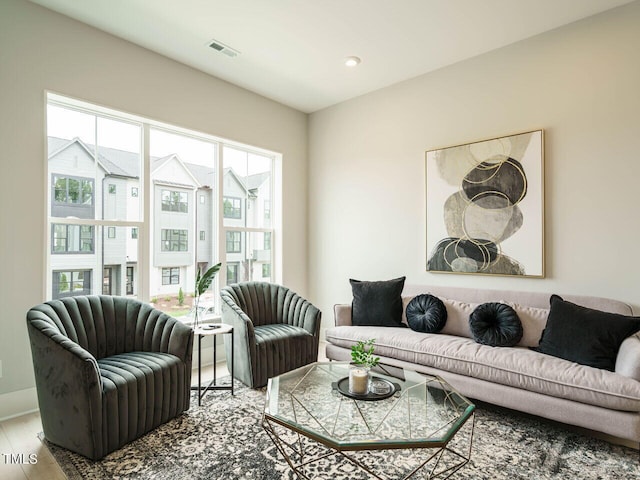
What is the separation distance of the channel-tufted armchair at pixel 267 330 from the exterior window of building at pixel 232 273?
Result: 0.49 m

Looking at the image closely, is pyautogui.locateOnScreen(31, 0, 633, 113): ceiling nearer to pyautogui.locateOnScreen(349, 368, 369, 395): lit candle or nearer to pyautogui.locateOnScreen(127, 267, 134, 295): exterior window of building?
pyautogui.locateOnScreen(127, 267, 134, 295): exterior window of building

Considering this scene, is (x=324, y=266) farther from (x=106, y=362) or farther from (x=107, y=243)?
(x=106, y=362)

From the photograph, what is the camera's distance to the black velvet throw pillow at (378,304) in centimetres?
349

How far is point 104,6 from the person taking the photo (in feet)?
9.05

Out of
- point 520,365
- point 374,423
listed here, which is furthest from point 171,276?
point 520,365

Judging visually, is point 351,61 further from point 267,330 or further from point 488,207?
point 267,330

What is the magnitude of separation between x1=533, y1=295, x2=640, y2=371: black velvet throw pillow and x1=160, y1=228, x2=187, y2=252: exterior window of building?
3.24 m

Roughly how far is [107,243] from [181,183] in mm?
931

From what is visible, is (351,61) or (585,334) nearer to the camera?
(585,334)

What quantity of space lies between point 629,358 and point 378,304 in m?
1.86

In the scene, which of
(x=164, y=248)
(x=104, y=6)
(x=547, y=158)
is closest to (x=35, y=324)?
(x=164, y=248)

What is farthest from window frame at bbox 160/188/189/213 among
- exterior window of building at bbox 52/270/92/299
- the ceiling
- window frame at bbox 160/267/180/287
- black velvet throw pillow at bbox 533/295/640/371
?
black velvet throw pillow at bbox 533/295/640/371

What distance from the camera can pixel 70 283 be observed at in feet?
9.85

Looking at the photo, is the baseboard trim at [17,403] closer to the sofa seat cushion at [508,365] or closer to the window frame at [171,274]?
the window frame at [171,274]
